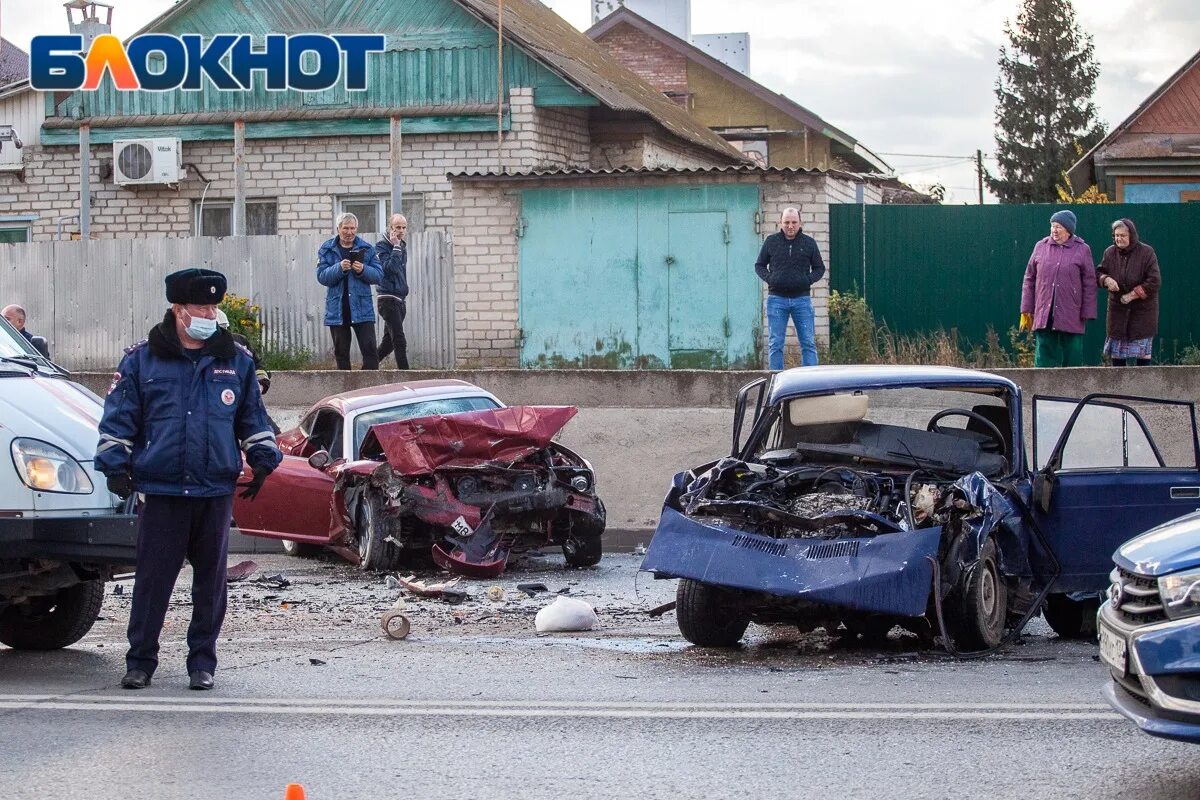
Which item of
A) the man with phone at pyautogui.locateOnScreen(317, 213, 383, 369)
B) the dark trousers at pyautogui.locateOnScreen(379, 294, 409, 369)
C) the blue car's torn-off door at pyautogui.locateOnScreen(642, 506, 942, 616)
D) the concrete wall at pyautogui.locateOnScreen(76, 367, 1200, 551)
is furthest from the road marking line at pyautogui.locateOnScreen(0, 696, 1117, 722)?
the dark trousers at pyautogui.locateOnScreen(379, 294, 409, 369)

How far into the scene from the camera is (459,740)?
632cm

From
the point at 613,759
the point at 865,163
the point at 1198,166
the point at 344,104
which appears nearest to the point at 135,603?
the point at 613,759

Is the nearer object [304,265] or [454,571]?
[454,571]

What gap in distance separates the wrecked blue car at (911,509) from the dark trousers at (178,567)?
7.04 ft

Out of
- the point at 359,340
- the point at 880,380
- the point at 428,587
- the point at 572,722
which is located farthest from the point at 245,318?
the point at 572,722

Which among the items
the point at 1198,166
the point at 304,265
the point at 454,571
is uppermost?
the point at 1198,166

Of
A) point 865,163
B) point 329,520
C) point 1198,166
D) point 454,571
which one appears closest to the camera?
point 454,571

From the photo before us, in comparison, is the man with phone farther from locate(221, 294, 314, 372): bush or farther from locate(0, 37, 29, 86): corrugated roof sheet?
locate(0, 37, 29, 86): corrugated roof sheet

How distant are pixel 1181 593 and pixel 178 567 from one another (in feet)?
14.5

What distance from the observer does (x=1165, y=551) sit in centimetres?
531

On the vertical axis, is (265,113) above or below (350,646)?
above

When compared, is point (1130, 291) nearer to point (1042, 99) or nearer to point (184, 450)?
point (184, 450)

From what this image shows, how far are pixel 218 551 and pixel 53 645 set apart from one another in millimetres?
1675

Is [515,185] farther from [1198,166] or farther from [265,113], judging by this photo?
[1198,166]
